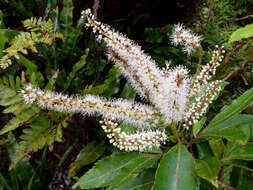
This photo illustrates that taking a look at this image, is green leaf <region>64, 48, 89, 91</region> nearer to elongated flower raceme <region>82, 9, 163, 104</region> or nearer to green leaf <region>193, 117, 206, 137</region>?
elongated flower raceme <region>82, 9, 163, 104</region>

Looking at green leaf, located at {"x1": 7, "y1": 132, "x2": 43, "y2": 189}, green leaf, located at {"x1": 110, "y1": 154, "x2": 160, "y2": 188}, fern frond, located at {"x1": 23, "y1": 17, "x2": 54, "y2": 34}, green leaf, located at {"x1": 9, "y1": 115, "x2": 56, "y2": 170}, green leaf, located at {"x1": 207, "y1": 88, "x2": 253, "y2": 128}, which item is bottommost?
green leaf, located at {"x1": 7, "y1": 132, "x2": 43, "y2": 189}

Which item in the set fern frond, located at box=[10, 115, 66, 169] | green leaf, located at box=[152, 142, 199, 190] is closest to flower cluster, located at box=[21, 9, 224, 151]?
green leaf, located at box=[152, 142, 199, 190]

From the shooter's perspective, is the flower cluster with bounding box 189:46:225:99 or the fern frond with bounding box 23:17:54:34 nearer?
the flower cluster with bounding box 189:46:225:99

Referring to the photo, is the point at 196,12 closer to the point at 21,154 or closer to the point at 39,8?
the point at 39,8

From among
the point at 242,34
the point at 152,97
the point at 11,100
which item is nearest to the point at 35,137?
the point at 11,100

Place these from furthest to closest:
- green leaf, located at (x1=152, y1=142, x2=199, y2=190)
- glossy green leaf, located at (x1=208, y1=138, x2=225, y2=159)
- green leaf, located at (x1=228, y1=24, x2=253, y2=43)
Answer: glossy green leaf, located at (x1=208, y1=138, x2=225, y2=159) → green leaf, located at (x1=152, y1=142, x2=199, y2=190) → green leaf, located at (x1=228, y1=24, x2=253, y2=43)

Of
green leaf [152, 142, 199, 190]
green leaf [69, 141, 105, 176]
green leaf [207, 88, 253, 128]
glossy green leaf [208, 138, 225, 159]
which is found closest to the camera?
green leaf [152, 142, 199, 190]

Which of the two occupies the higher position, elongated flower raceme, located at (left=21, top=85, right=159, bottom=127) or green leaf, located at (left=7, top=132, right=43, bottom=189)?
elongated flower raceme, located at (left=21, top=85, right=159, bottom=127)

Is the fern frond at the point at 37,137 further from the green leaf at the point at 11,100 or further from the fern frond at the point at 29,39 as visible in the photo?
the fern frond at the point at 29,39

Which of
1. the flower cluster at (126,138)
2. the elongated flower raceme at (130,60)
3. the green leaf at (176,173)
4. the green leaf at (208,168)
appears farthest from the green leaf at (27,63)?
the green leaf at (208,168)
